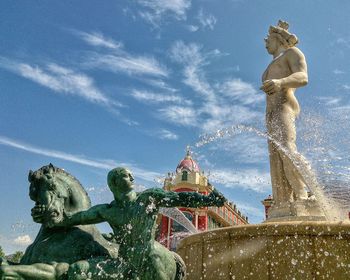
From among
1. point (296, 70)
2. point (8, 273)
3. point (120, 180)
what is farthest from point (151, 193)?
point (296, 70)

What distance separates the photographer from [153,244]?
8.22ft

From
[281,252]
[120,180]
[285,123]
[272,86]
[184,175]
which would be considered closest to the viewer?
[120,180]

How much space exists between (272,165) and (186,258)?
2368 millimetres

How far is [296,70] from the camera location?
7.21 metres

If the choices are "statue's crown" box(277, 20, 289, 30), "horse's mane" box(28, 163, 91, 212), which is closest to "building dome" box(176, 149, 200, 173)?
"statue's crown" box(277, 20, 289, 30)

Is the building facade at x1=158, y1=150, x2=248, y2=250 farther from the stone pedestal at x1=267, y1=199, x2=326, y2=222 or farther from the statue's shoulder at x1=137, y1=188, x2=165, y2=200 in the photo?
the statue's shoulder at x1=137, y1=188, x2=165, y2=200

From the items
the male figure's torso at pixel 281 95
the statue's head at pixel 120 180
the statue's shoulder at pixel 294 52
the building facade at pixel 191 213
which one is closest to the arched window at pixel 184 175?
the building facade at pixel 191 213

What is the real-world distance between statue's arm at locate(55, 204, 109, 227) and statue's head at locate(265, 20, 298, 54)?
Answer: 251 inches

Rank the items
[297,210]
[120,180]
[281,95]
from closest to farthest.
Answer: [120,180]
[297,210]
[281,95]

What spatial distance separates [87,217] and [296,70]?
5649 millimetres

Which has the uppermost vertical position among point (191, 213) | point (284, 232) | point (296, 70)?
point (191, 213)

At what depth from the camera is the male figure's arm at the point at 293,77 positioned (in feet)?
22.1

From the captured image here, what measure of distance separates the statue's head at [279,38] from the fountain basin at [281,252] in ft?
14.1

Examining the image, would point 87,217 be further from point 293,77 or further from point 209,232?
point 293,77
